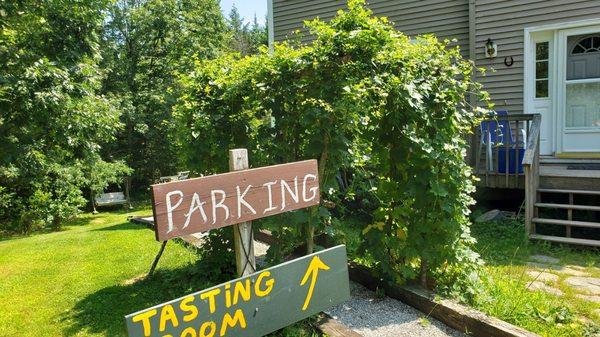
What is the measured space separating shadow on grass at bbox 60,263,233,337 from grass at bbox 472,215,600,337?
7.68 ft

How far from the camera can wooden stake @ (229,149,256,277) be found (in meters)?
2.19

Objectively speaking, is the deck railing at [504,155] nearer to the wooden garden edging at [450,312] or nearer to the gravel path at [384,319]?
the wooden garden edging at [450,312]

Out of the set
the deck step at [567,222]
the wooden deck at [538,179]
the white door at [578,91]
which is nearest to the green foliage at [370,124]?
the wooden deck at [538,179]

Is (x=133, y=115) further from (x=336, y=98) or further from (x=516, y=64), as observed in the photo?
(x=336, y=98)

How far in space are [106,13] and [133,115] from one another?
11.0 m

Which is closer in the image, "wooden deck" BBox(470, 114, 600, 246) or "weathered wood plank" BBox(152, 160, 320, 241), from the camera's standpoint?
"weathered wood plank" BBox(152, 160, 320, 241)

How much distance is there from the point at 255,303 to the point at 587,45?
7775 mm

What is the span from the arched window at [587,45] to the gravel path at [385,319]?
6133mm

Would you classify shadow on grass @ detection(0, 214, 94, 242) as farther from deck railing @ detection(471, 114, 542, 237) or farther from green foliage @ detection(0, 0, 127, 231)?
deck railing @ detection(471, 114, 542, 237)

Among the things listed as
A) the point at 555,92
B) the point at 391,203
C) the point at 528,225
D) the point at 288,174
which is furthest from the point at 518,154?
the point at 288,174

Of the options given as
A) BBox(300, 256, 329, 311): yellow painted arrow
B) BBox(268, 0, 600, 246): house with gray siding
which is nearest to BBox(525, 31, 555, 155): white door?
BBox(268, 0, 600, 246): house with gray siding

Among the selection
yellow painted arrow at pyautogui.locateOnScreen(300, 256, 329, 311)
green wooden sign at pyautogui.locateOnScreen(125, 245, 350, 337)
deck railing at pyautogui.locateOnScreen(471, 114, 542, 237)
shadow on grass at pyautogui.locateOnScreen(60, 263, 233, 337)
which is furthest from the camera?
deck railing at pyautogui.locateOnScreen(471, 114, 542, 237)

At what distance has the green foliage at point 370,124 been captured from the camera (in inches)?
131

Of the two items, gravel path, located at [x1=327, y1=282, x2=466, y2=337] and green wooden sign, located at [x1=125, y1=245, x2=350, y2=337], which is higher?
green wooden sign, located at [x1=125, y1=245, x2=350, y2=337]
